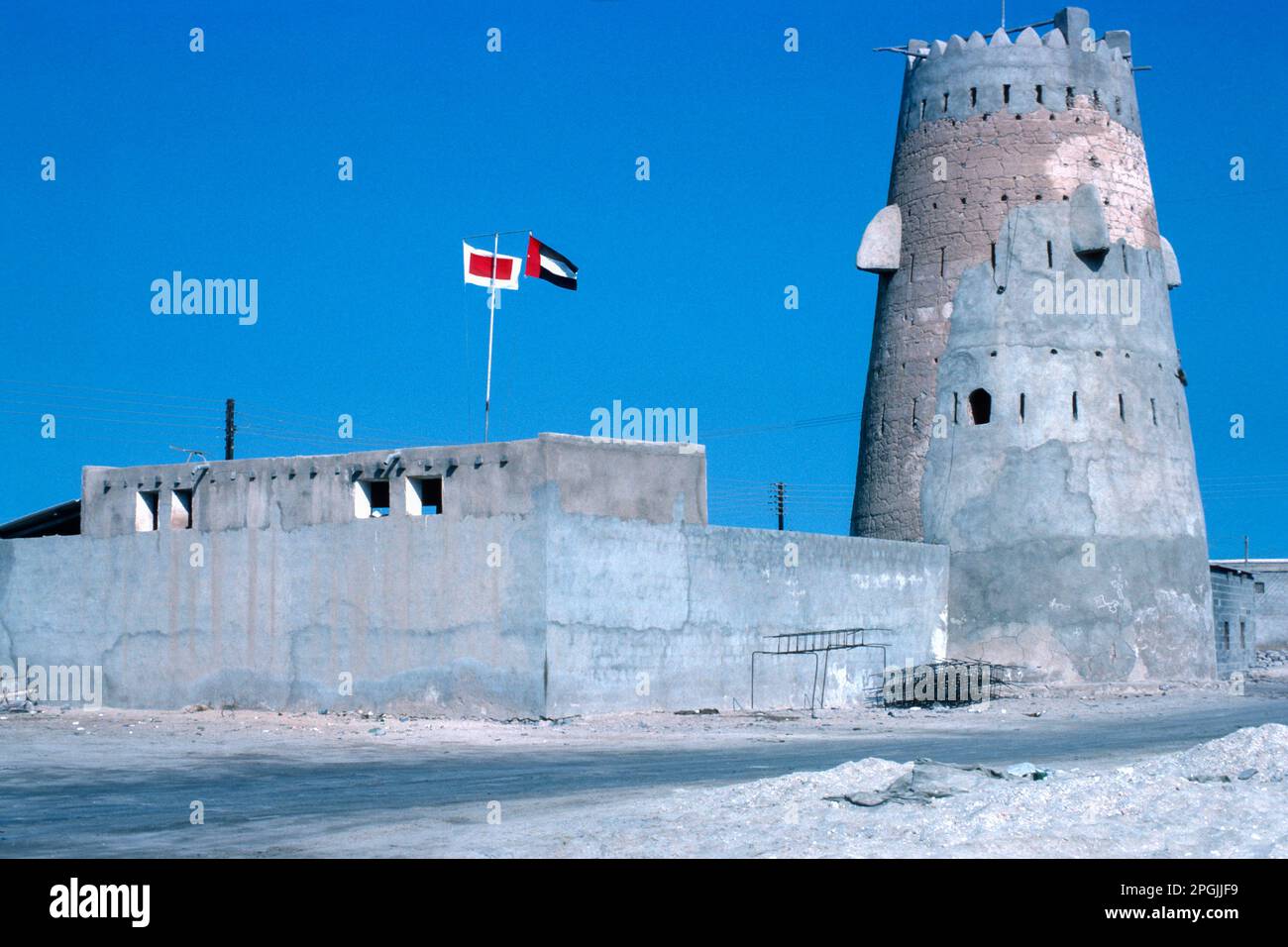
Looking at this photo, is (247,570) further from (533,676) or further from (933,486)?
(933,486)

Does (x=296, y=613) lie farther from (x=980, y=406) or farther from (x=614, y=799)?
(x=980, y=406)

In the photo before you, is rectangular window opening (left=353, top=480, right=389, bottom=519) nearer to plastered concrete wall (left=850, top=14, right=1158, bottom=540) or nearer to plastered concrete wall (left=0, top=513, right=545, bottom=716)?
plastered concrete wall (left=0, top=513, right=545, bottom=716)

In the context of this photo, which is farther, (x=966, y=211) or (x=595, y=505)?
(x=966, y=211)

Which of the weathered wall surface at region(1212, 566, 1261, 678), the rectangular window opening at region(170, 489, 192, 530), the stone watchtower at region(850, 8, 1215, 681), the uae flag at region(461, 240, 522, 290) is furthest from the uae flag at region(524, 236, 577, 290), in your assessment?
the weathered wall surface at region(1212, 566, 1261, 678)

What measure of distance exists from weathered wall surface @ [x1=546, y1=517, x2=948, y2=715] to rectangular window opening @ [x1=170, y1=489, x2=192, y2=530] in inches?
311

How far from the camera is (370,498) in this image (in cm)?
2755

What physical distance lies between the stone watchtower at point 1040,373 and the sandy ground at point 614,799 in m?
11.5

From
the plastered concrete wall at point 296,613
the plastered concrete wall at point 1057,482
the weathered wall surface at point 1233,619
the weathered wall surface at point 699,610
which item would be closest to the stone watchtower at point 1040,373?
the plastered concrete wall at point 1057,482

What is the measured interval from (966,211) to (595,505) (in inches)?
574

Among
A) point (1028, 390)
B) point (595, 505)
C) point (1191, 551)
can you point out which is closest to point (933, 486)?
point (1028, 390)

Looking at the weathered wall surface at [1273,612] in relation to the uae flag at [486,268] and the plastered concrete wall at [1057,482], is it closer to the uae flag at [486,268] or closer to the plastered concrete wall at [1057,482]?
the plastered concrete wall at [1057,482]

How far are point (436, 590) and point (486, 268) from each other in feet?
20.0

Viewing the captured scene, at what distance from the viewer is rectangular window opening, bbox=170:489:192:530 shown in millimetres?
29312

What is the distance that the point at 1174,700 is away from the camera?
3256 centimetres
